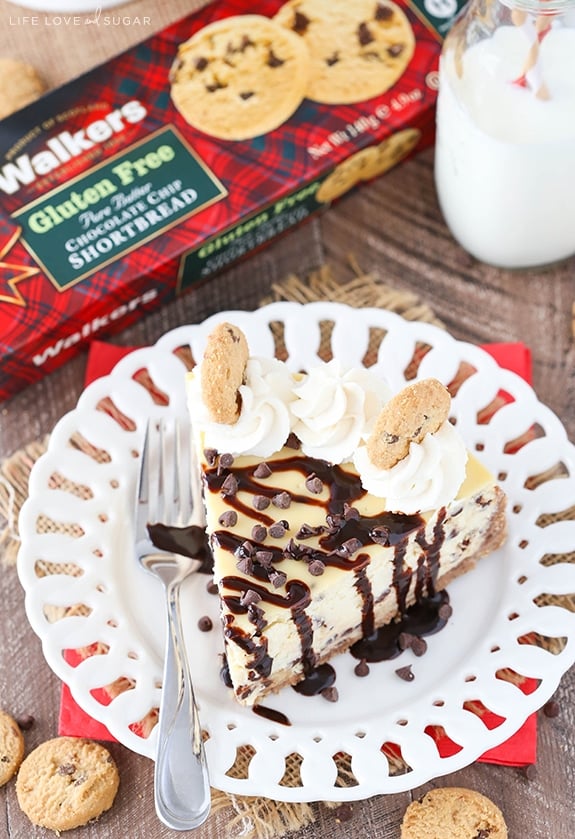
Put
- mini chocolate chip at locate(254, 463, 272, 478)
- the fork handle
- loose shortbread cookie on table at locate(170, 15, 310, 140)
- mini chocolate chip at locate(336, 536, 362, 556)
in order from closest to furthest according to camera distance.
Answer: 1. the fork handle
2. mini chocolate chip at locate(336, 536, 362, 556)
3. mini chocolate chip at locate(254, 463, 272, 478)
4. loose shortbread cookie on table at locate(170, 15, 310, 140)

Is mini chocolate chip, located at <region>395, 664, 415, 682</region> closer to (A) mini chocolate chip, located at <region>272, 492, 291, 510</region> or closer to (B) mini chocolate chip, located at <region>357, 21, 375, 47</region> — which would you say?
(A) mini chocolate chip, located at <region>272, 492, 291, 510</region>

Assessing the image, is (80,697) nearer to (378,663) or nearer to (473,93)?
(378,663)

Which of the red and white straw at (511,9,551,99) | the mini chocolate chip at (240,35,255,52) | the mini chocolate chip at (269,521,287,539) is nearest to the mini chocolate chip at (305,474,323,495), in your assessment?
the mini chocolate chip at (269,521,287,539)

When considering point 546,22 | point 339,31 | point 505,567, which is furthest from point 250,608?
point 339,31

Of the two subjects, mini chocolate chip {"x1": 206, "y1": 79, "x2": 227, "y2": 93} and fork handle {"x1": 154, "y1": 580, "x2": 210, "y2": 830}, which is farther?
mini chocolate chip {"x1": 206, "y1": 79, "x2": 227, "y2": 93}

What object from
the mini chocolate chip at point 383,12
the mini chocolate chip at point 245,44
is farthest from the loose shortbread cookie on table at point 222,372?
the mini chocolate chip at point 383,12

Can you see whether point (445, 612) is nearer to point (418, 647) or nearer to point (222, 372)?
point (418, 647)

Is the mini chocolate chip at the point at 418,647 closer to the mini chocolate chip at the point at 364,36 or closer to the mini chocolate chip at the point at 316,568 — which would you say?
the mini chocolate chip at the point at 316,568
